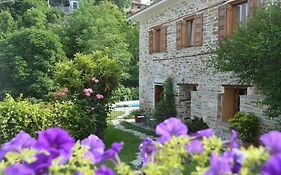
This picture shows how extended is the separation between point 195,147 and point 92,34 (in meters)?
24.4

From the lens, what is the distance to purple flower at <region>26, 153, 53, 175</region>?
4.00 feet

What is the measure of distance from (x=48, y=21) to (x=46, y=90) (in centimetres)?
1775

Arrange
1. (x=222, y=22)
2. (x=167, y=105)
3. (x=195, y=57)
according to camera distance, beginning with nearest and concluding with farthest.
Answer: (x=222, y=22) → (x=195, y=57) → (x=167, y=105)

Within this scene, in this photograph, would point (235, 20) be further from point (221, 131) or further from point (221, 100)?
point (221, 131)

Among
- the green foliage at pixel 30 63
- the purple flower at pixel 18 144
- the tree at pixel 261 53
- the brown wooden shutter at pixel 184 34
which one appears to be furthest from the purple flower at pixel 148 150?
the green foliage at pixel 30 63

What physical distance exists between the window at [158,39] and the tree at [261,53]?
24.4 ft

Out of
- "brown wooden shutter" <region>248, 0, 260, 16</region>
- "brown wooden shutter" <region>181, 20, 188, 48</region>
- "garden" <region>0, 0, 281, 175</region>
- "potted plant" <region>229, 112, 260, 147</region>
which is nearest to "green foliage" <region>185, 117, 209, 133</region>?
"garden" <region>0, 0, 281, 175</region>

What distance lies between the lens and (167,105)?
14305mm

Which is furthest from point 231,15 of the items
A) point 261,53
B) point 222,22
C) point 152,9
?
point 152,9

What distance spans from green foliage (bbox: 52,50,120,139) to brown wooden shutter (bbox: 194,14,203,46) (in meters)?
3.44

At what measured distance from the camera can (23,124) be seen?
8.16 meters

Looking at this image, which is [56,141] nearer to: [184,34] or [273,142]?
[273,142]

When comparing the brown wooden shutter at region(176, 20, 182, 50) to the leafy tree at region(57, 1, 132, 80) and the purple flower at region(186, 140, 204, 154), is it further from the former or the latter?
the purple flower at region(186, 140, 204, 154)

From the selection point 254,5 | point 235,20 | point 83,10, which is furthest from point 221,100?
point 83,10
